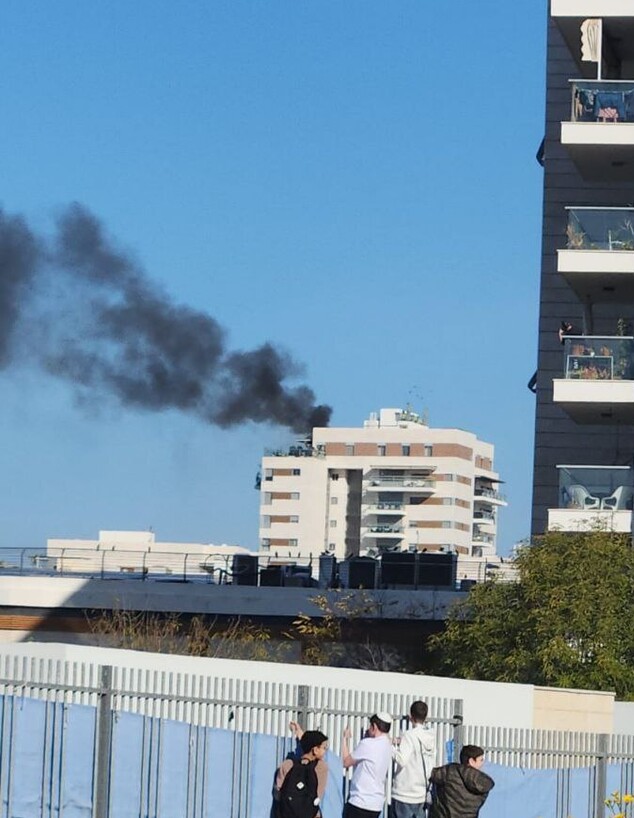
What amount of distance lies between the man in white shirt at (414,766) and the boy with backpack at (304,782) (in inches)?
46.9

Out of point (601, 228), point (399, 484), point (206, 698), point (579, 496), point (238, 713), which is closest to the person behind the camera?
point (206, 698)

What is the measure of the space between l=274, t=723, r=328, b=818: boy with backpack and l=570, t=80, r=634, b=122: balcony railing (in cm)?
2578

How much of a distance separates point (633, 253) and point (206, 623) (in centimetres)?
1373

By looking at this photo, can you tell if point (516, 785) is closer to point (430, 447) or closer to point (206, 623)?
point (206, 623)

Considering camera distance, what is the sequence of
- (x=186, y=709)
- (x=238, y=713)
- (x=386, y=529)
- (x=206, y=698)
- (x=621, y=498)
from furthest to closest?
(x=386, y=529) → (x=621, y=498) → (x=238, y=713) → (x=186, y=709) → (x=206, y=698)

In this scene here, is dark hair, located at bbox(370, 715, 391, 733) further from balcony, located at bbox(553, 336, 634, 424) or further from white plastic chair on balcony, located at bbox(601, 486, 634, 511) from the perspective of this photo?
balcony, located at bbox(553, 336, 634, 424)

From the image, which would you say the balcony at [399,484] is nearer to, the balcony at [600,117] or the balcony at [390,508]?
the balcony at [390,508]

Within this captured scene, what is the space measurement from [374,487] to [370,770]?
177m

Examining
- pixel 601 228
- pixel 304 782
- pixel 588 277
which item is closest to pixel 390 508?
pixel 588 277

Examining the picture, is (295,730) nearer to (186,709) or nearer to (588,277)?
(186,709)

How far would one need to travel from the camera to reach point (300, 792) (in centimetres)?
1655

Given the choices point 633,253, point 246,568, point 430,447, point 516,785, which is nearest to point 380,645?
point 246,568

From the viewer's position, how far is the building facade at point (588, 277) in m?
37.8

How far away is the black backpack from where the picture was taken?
16516 mm
